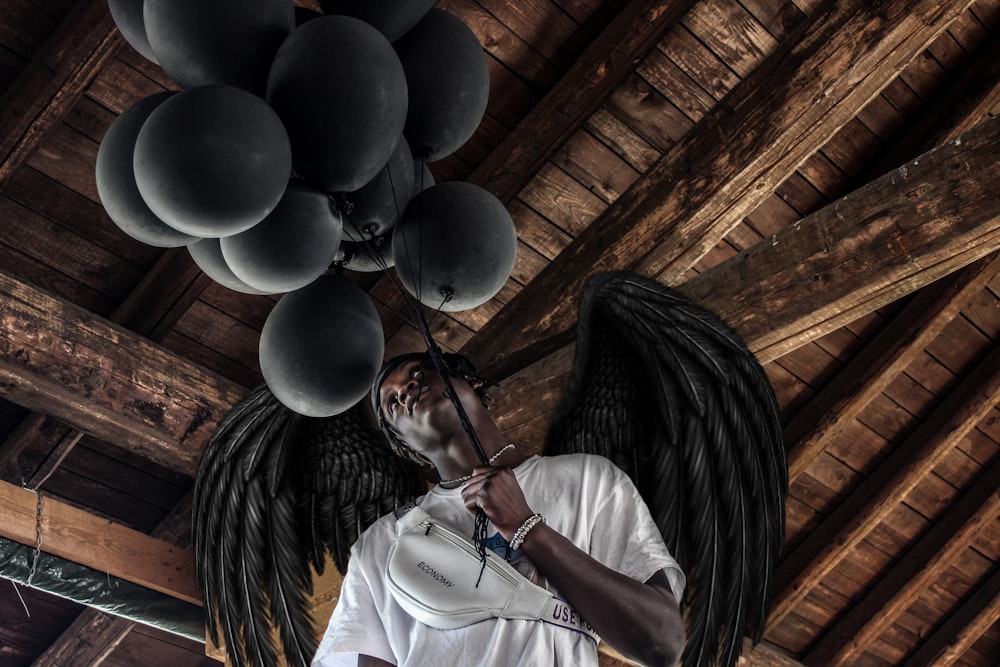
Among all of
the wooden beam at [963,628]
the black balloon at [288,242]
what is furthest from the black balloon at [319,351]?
the wooden beam at [963,628]

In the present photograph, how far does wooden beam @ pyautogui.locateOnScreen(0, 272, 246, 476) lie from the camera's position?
84.2 inches

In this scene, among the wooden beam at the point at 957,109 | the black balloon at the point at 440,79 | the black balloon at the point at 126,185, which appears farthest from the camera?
the wooden beam at the point at 957,109

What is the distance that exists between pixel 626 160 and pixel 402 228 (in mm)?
1548

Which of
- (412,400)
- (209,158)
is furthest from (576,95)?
(209,158)

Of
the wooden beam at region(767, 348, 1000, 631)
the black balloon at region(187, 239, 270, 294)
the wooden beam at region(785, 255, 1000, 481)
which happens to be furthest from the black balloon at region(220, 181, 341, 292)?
the wooden beam at region(767, 348, 1000, 631)

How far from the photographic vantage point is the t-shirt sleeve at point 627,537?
53.1 inches

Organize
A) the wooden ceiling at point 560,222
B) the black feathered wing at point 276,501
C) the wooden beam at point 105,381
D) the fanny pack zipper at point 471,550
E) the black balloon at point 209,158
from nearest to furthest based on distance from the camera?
the black balloon at point 209,158
the fanny pack zipper at point 471,550
the black feathered wing at point 276,501
the wooden ceiling at point 560,222
the wooden beam at point 105,381

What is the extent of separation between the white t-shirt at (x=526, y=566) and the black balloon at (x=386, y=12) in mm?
639

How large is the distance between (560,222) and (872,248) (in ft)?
3.22

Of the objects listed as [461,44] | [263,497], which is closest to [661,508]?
[263,497]

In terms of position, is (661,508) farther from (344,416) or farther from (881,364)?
(881,364)

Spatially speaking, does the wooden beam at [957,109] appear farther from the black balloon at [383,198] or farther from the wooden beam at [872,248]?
the black balloon at [383,198]

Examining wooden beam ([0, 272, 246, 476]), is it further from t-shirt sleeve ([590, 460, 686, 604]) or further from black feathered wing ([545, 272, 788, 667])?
t-shirt sleeve ([590, 460, 686, 604])

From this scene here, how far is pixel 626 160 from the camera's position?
2670 mm
